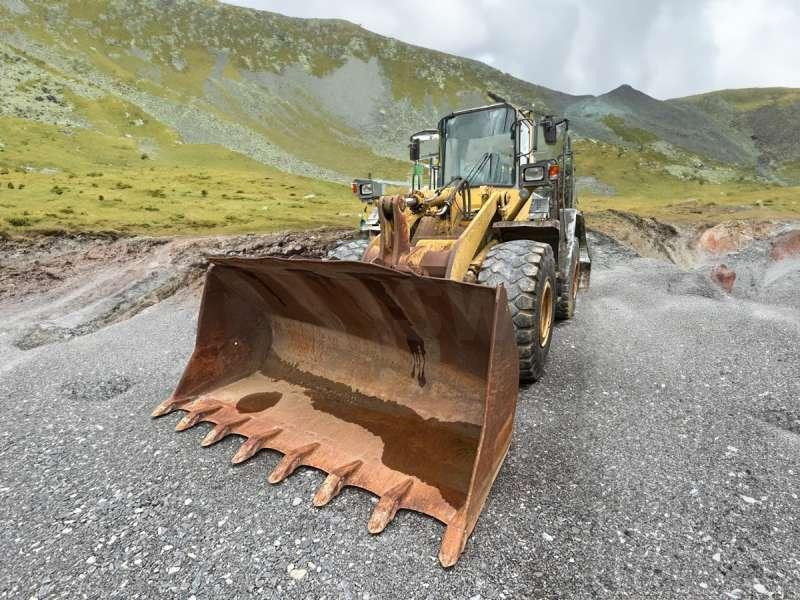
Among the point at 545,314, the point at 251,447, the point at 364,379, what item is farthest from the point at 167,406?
the point at 545,314

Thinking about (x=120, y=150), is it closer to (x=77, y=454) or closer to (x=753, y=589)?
(x=77, y=454)

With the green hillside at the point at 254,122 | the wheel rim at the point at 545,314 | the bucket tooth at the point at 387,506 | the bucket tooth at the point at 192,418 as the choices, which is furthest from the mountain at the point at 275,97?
the bucket tooth at the point at 387,506

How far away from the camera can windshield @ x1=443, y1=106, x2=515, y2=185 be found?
584cm

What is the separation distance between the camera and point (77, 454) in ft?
11.0

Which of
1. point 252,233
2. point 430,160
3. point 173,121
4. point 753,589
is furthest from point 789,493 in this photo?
point 173,121

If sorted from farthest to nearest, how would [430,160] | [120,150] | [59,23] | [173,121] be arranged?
[59,23] < [173,121] < [120,150] < [430,160]

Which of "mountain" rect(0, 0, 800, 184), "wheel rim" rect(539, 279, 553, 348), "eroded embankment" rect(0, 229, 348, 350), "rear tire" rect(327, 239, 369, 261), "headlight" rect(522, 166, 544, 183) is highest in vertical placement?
"mountain" rect(0, 0, 800, 184)

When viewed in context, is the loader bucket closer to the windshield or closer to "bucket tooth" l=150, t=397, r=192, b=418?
"bucket tooth" l=150, t=397, r=192, b=418

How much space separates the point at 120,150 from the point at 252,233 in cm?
2782

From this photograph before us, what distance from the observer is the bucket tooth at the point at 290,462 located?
2957mm

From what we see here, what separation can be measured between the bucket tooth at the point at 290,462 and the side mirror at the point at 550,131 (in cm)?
432

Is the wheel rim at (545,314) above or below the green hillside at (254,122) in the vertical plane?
below

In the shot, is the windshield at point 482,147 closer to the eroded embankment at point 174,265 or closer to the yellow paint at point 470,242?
the yellow paint at point 470,242

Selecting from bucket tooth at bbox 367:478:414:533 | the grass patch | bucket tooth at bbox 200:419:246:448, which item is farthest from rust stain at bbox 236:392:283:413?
the grass patch
